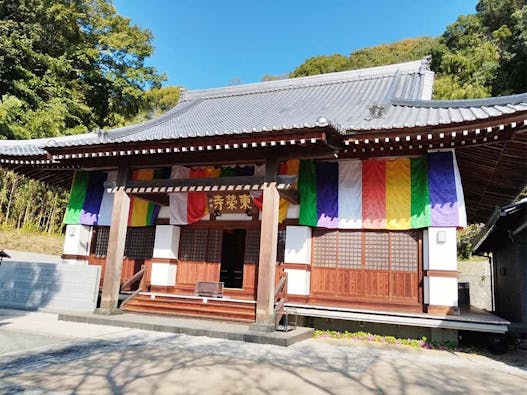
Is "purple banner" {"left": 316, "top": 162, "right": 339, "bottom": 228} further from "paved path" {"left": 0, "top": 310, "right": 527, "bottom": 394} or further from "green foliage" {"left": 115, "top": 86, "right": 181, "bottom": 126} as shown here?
"green foliage" {"left": 115, "top": 86, "right": 181, "bottom": 126}

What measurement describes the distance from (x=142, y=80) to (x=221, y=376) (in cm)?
2448

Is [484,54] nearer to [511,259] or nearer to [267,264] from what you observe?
[511,259]

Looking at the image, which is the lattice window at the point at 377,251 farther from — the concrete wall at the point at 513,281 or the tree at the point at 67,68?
the tree at the point at 67,68

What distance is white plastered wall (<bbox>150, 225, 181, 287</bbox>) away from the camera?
34.7 feet

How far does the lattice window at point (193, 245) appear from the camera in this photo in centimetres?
1077

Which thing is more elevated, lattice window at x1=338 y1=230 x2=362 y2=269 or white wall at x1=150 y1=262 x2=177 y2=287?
lattice window at x1=338 y1=230 x2=362 y2=269

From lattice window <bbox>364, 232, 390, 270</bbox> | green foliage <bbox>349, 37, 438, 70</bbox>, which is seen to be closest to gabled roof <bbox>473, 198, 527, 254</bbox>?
lattice window <bbox>364, 232, 390, 270</bbox>

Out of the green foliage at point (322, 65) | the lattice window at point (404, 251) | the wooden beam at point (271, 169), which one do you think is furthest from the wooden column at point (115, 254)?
the green foliage at point (322, 65)

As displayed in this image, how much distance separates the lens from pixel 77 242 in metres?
11.9

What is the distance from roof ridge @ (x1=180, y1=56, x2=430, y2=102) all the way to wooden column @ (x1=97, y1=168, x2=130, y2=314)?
285 inches

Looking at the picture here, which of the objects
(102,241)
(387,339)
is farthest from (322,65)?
(387,339)

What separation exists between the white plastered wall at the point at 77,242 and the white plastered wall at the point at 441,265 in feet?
32.0

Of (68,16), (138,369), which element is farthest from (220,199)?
(68,16)

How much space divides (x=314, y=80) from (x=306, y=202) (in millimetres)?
6596
